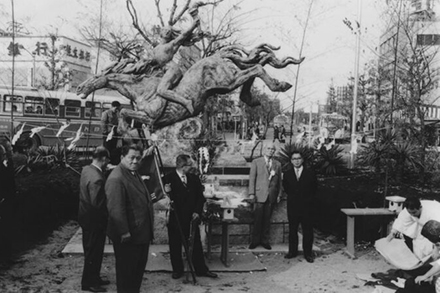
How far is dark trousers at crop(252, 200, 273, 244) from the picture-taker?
8453 mm

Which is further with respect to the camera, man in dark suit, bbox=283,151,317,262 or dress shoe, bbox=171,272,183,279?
man in dark suit, bbox=283,151,317,262

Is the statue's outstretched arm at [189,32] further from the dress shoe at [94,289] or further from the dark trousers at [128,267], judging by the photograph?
the dark trousers at [128,267]

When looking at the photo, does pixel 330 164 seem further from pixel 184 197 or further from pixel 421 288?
pixel 421 288

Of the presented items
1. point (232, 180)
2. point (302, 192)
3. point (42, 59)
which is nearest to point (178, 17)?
point (232, 180)

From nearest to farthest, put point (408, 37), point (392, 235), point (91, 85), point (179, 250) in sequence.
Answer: point (392, 235)
point (179, 250)
point (91, 85)
point (408, 37)

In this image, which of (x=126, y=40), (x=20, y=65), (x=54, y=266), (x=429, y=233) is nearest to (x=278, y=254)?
(x=54, y=266)

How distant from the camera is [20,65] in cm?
4212

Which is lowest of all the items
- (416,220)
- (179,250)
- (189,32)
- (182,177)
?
(179,250)

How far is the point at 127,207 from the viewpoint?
16.3 feet

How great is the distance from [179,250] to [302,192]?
2.22m

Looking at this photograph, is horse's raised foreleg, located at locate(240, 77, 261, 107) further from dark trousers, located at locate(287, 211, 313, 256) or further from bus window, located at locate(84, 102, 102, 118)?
bus window, located at locate(84, 102, 102, 118)

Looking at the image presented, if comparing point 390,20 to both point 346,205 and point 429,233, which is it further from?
point 429,233

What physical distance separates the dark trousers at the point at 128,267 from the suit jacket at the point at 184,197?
1778 mm

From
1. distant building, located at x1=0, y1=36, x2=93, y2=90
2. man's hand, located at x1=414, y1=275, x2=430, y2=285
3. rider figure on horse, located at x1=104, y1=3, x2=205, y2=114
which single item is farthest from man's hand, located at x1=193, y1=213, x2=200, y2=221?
distant building, located at x1=0, y1=36, x2=93, y2=90
